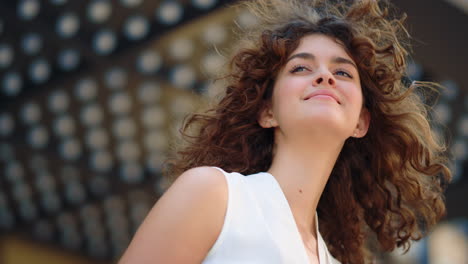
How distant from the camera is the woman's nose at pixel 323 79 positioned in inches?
112

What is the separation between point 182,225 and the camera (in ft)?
7.76

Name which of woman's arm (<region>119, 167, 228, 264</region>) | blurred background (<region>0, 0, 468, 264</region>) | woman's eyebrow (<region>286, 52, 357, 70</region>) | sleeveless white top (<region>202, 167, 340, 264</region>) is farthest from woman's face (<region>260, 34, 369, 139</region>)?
blurred background (<region>0, 0, 468, 264</region>)

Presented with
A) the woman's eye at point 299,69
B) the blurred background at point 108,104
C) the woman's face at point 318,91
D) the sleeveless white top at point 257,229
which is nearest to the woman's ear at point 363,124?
the woman's face at point 318,91

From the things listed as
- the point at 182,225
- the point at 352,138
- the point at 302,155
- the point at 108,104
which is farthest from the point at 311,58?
the point at 108,104

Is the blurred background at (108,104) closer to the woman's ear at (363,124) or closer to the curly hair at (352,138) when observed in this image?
the curly hair at (352,138)

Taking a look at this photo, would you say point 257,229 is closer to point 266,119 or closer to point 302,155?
point 302,155

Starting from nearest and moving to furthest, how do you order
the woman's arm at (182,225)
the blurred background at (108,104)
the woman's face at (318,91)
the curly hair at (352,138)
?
the woman's arm at (182,225) < the woman's face at (318,91) < the curly hair at (352,138) < the blurred background at (108,104)

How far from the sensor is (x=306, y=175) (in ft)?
9.41

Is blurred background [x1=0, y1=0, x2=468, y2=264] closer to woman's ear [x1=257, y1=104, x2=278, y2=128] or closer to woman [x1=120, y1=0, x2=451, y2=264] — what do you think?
woman [x1=120, y1=0, x2=451, y2=264]

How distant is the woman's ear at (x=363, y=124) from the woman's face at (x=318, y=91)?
5.4 inches

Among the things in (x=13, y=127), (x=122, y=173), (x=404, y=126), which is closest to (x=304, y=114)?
(x=404, y=126)

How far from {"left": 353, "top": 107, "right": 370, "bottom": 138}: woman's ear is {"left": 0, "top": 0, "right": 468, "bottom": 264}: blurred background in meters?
2.33

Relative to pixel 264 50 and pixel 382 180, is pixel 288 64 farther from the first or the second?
pixel 382 180

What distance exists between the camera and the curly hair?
3119 millimetres
